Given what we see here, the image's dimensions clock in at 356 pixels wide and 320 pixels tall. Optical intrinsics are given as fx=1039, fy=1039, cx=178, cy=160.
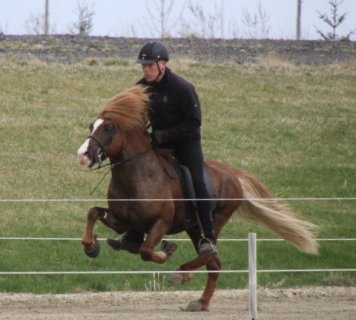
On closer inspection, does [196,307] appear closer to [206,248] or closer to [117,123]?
[206,248]

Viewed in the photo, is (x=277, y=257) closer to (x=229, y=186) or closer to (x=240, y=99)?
(x=229, y=186)

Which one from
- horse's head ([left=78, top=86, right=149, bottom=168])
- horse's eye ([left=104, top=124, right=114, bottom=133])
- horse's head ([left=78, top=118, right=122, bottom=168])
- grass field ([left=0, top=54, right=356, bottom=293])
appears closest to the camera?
horse's head ([left=78, top=118, right=122, bottom=168])

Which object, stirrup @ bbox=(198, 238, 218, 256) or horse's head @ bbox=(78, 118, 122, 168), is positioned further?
stirrup @ bbox=(198, 238, 218, 256)

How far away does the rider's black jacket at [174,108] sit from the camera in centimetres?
1097

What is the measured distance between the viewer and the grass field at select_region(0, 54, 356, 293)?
14.5 m

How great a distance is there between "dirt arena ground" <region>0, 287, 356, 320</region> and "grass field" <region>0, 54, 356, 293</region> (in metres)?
0.49

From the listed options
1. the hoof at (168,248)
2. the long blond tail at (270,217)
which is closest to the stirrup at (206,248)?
the hoof at (168,248)

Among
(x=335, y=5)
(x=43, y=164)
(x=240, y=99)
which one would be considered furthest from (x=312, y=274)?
(x=335, y=5)

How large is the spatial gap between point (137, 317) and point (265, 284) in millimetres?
3185

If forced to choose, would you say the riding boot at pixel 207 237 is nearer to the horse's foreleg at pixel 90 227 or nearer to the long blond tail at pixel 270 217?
the long blond tail at pixel 270 217

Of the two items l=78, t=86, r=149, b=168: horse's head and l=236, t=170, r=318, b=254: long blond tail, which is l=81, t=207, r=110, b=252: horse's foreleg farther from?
l=236, t=170, r=318, b=254: long blond tail

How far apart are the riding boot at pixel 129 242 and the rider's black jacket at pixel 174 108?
105cm

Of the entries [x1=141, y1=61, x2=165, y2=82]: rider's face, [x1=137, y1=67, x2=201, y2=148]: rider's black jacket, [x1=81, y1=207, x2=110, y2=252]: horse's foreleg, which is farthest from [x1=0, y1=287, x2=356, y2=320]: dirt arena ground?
[x1=141, y1=61, x2=165, y2=82]: rider's face

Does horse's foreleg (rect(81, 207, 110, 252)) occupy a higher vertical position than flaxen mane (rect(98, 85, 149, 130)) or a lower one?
lower
